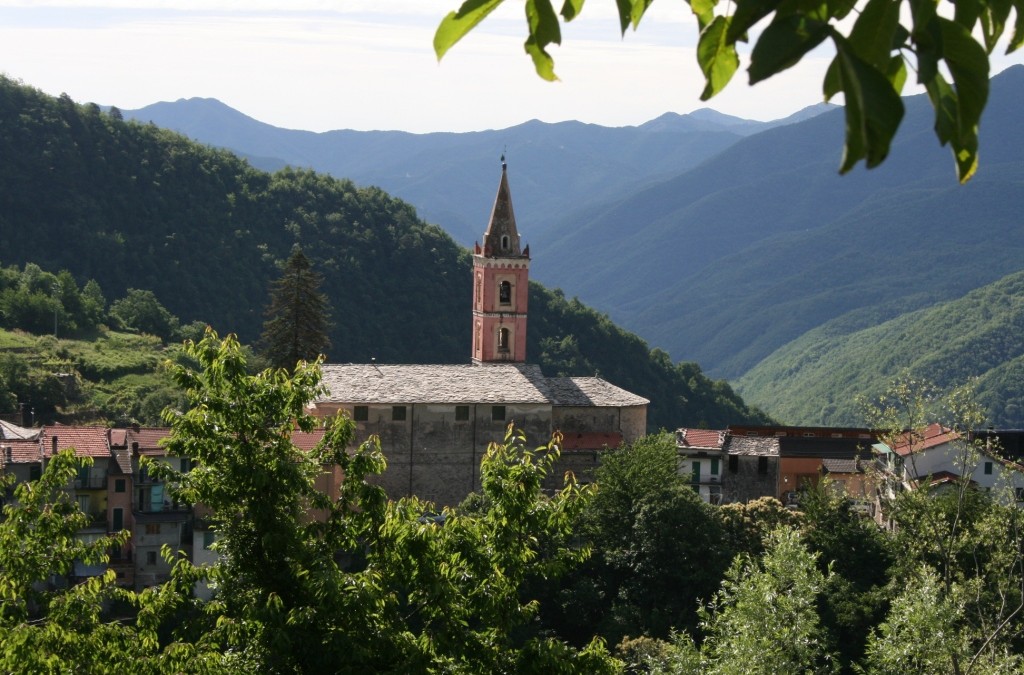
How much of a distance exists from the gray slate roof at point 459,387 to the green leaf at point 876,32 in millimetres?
41677

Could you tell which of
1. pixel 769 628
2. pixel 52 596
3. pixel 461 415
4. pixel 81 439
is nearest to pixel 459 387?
pixel 461 415

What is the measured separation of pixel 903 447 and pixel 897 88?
43.1 metres

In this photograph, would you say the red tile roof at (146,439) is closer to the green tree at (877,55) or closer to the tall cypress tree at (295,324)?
the tall cypress tree at (295,324)

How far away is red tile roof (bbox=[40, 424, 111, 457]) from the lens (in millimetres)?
40406

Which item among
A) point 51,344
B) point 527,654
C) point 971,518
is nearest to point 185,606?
point 527,654

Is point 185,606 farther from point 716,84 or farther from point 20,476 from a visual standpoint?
point 20,476

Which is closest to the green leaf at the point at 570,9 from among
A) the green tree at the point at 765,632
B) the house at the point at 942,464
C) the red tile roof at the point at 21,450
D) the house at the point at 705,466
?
the green tree at the point at 765,632

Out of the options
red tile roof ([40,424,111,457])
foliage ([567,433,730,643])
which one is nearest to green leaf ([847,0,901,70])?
foliage ([567,433,730,643])

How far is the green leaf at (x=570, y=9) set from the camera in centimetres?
278

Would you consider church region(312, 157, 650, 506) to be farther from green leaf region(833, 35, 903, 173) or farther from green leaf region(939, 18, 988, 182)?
green leaf region(833, 35, 903, 173)

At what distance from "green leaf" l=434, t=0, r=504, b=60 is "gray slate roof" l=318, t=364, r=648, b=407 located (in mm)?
41186

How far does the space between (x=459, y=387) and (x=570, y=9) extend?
42870 mm

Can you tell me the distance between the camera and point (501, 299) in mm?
50688

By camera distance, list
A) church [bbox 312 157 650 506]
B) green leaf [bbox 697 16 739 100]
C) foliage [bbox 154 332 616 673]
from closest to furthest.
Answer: green leaf [bbox 697 16 739 100], foliage [bbox 154 332 616 673], church [bbox 312 157 650 506]
